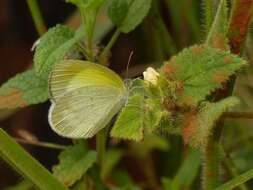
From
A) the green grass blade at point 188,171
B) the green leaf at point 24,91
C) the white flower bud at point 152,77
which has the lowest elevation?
the green grass blade at point 188,171

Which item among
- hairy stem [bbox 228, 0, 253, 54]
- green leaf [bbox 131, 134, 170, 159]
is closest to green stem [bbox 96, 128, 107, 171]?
hairy stem [bbox 228, 0, 253, 54]

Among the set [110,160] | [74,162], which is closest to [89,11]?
[74,162]

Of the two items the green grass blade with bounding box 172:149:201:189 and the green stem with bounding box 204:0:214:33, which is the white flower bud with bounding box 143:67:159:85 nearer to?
the green stem with bounding box 204:0:214:33

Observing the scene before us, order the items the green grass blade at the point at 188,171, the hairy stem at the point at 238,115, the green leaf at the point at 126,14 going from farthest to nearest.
Result: the green grass blade at the point at 188,171 → the green leaf at the point at 126,14 → the hairy stem at the point at 238,115

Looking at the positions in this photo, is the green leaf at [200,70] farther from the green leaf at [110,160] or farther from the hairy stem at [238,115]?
the green leaf at [110,160]

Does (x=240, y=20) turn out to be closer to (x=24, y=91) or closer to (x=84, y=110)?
(x=84, y=110)

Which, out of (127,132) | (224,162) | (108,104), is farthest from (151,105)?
(224,162)

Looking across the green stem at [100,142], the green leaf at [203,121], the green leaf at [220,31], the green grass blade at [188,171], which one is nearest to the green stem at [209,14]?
the green leaf at [220,31]
